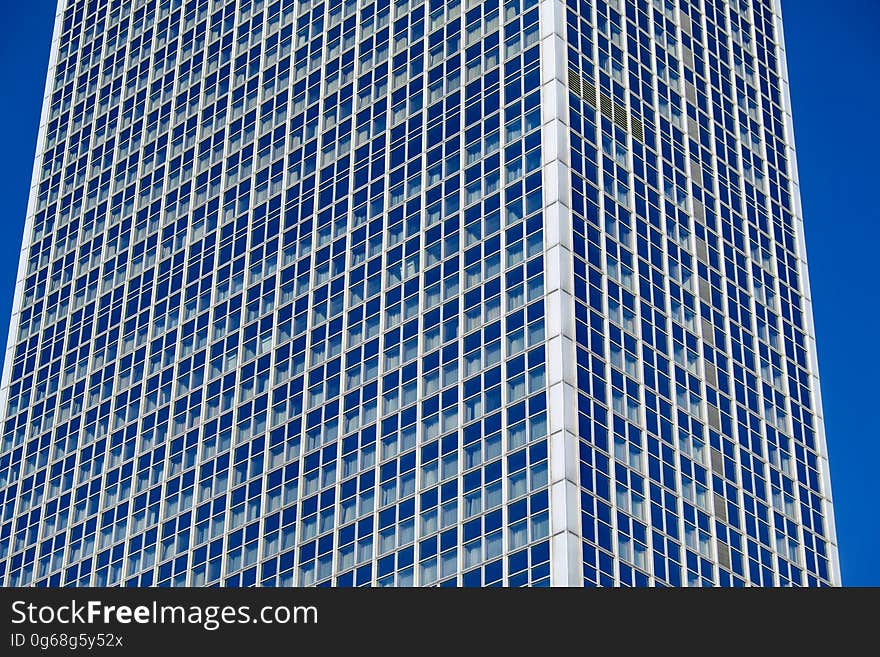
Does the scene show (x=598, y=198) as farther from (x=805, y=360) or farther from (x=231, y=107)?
(x=231, y=107)

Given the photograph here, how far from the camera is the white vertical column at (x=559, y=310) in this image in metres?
97.4

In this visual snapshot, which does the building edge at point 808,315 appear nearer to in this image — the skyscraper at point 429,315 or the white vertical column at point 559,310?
the skyscraper at point 429,315

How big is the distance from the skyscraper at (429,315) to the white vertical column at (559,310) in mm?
232

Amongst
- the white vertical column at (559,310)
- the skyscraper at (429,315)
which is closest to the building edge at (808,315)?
the skyscraper at (429,315)

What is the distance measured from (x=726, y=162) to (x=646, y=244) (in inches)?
655

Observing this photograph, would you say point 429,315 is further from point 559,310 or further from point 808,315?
point 808,315

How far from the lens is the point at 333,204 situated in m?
127

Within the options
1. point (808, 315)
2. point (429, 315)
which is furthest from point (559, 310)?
point (808, 315)

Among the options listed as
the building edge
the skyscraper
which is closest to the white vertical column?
the skyscraper

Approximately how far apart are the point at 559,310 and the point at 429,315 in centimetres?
1109

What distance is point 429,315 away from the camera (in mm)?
113812

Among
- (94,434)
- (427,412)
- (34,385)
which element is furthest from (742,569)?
(34,385)

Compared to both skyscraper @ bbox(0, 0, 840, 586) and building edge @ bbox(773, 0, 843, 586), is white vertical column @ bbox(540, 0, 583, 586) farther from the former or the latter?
building edge @ bbox(773, 0, 843, 586)

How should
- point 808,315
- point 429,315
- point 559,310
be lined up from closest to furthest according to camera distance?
point 559,310 → point 429,315 → point 808,315
